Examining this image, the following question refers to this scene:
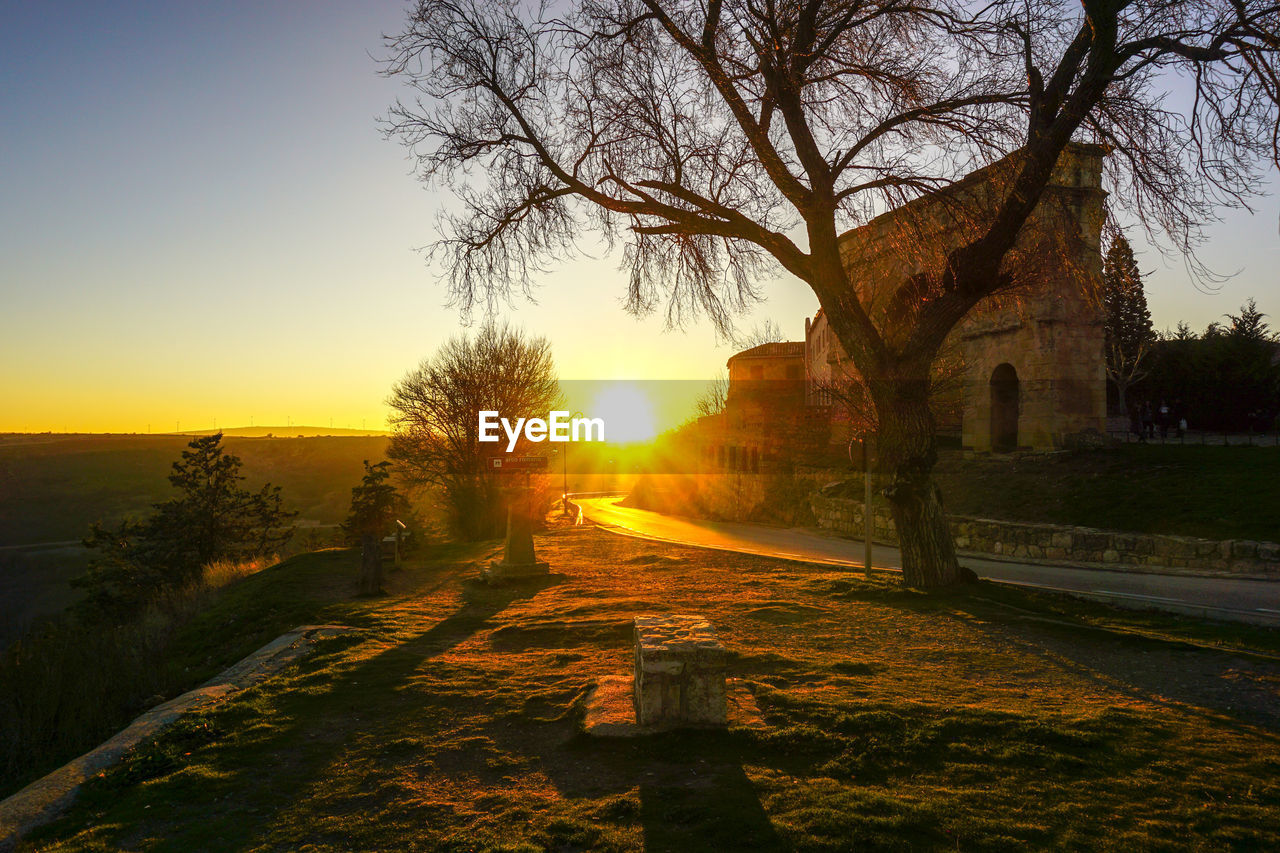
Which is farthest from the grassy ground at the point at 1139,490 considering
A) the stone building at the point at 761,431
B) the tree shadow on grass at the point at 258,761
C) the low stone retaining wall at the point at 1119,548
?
the tree shadow on grass at the point at 258,761

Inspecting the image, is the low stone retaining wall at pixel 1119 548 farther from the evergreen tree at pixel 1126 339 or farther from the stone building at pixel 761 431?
the evergreen tree at pixel 1126 339

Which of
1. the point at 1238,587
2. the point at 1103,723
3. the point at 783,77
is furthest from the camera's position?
the point at 1238,587

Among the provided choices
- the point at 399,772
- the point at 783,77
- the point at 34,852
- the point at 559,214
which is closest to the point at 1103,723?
the point at 399,772

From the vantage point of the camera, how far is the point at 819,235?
32.1 feet

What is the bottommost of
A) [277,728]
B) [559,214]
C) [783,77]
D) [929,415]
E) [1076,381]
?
[277,728]

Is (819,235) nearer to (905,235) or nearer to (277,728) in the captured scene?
(905,235)

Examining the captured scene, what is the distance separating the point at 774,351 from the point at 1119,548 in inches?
1298

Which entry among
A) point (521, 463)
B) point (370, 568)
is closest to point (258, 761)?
A: point (370, 568)

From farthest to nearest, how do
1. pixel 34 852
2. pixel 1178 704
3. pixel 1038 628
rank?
pixel 1038 628
pixel 1178 704
pixel 34 852

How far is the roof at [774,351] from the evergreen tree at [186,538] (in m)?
30.0

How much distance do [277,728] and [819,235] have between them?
820cm

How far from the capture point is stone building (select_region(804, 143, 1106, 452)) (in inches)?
379

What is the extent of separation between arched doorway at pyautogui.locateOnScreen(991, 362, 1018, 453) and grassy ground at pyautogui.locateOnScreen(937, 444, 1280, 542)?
3.31 metres

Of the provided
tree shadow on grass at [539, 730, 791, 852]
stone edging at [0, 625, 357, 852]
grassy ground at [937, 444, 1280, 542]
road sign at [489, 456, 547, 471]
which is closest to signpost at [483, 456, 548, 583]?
road sign at [489, 456, 547, 471]
